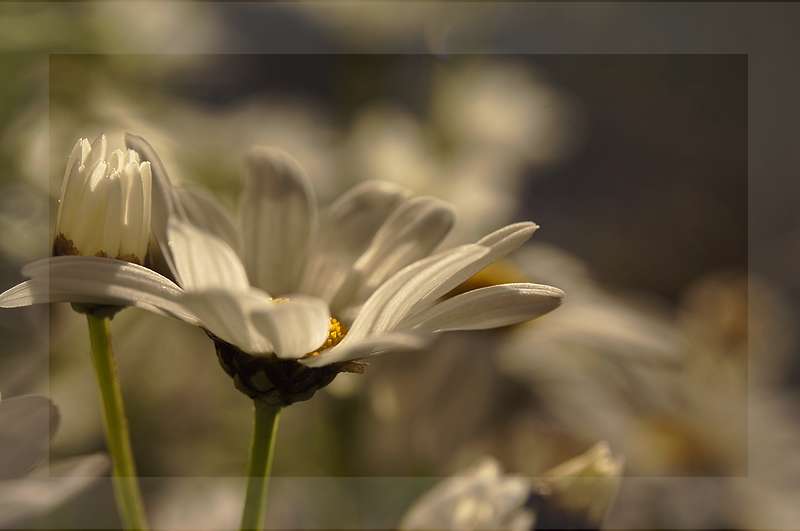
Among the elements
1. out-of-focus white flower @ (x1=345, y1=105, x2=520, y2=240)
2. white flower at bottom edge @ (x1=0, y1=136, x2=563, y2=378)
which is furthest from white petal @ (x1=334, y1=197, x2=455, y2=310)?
out-of-focus white flower @ (x1=345, y1=105, x2=520, y2=240)

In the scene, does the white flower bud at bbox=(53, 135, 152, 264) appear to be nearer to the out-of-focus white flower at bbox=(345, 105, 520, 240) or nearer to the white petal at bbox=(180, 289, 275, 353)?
the white petal at bbox=(180, 289, 275, 353)

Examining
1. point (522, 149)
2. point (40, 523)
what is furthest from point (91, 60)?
point (522, 149)

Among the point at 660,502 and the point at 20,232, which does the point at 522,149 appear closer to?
the point at 660,502

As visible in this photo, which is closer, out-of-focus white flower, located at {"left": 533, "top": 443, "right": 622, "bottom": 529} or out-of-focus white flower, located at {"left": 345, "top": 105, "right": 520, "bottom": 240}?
out-of-focus white flower, located at {"left": 533, "top": 443, "right": 622, "bottom": 529}

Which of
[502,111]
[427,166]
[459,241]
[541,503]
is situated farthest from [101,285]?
[502,111]

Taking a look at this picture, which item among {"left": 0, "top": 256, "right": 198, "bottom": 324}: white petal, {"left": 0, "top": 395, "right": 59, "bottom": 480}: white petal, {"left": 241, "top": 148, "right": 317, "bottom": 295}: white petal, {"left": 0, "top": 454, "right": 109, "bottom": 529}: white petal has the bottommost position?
{"left": 0, "top": 454, "right": 109, "bottom": 529}: white petal

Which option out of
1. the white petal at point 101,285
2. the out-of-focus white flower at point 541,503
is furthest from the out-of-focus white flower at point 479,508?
the white petal at point 101,285
